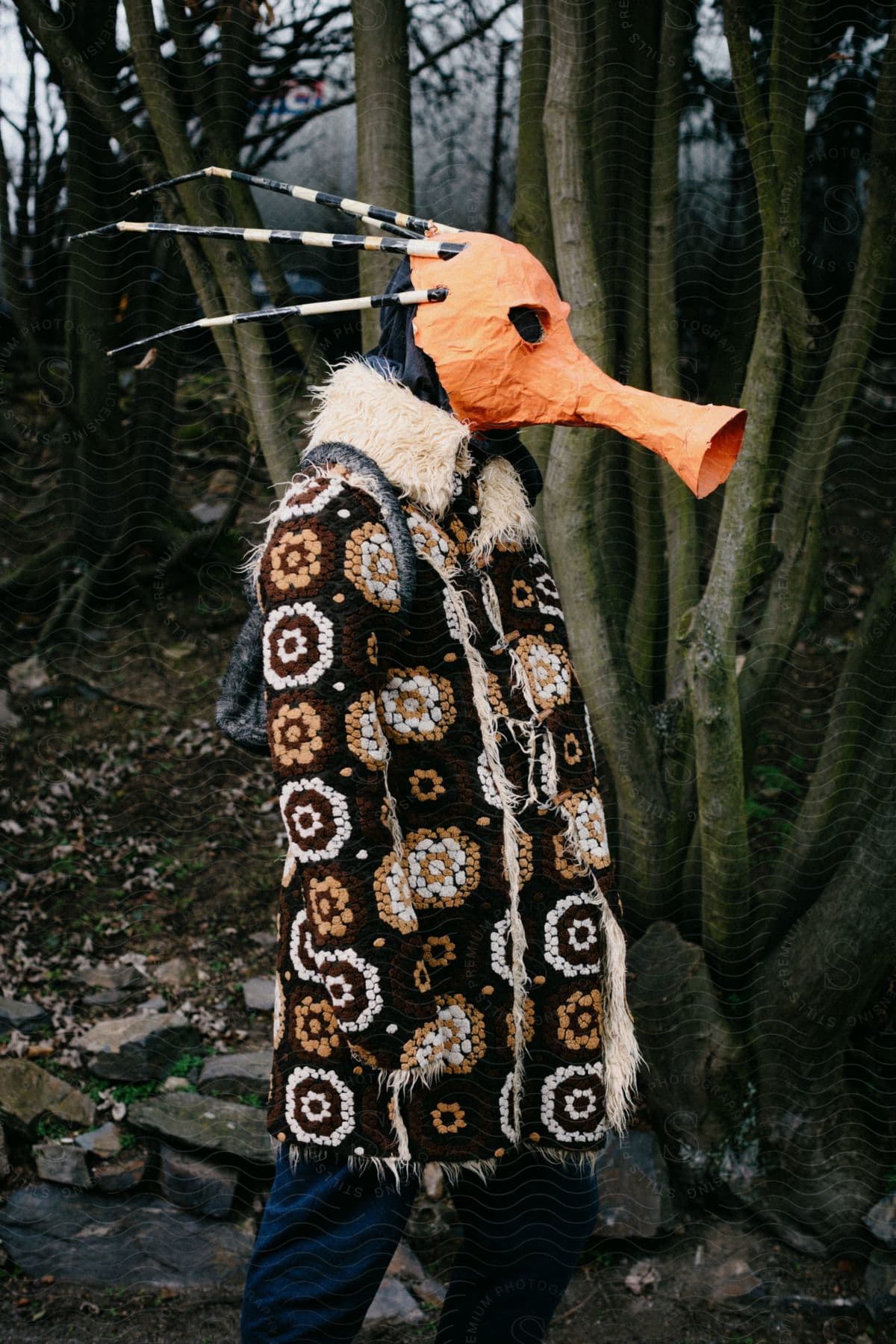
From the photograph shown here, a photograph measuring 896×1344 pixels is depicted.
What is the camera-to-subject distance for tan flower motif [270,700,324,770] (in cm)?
129

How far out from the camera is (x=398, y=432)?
1408mm

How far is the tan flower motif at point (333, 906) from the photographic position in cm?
130

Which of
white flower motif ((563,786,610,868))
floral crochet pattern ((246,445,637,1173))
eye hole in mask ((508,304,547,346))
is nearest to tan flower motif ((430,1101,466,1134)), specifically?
floral crochet pattern ((246,445,637,1173))

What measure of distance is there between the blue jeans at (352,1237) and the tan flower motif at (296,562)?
2.09 feet

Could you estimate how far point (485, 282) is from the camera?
141 cm

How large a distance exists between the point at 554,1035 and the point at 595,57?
1816mm

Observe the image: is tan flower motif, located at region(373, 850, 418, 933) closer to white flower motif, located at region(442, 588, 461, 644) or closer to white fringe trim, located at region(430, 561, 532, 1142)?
white fringe trim, located at region(430, 561, 532, 1142)

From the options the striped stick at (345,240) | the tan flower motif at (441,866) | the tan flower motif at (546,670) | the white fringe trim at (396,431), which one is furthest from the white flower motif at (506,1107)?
the striped stick at (345,240)

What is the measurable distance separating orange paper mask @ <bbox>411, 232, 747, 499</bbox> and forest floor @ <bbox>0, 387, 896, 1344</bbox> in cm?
114

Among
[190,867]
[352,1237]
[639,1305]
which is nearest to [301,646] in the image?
[352,1237]

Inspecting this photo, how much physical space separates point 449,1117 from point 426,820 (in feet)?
1.13

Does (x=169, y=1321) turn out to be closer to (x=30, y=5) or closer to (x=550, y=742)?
(x=550, y=742)

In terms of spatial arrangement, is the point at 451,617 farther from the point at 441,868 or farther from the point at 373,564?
the point at 441,868

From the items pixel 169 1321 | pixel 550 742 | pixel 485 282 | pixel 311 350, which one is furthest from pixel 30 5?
pixel 169 1321
